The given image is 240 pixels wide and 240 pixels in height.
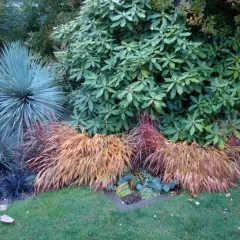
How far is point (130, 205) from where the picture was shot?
155 inches

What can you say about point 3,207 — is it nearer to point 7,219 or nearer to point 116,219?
point 7,219

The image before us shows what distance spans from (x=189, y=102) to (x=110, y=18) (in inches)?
59.8

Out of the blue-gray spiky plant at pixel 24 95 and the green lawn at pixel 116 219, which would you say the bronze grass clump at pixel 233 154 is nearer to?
the green lawn at pixel 116 219

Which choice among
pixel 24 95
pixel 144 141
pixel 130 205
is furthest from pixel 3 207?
pixel 144 141

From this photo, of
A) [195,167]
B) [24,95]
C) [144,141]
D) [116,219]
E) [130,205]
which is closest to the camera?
[116,219]

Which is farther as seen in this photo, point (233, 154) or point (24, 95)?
point (24, 95)

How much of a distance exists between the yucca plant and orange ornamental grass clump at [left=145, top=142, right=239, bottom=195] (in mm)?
115

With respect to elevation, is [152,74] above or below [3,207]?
above

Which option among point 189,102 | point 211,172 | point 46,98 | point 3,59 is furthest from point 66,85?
point 211,172

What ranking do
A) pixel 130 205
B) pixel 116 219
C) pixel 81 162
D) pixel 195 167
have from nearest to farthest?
1. pixel 116 219
2. pixel 130 205
3. pixel 195 167
4. pixel 81 162

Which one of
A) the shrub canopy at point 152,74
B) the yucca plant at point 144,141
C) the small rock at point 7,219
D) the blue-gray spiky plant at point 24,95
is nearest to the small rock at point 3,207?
the small rock at point 7,219

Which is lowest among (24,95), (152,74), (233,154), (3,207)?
(3,207)

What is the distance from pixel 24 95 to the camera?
199 inches

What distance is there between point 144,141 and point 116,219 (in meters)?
1.11
